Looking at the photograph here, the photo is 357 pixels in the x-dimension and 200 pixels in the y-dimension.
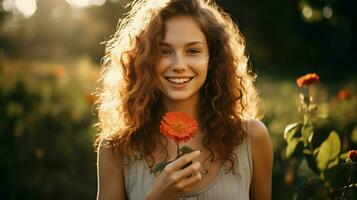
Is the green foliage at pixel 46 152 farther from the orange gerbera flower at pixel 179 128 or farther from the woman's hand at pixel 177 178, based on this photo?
the orange gerbera flower at pixel 179 128

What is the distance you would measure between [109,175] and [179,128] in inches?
31.4

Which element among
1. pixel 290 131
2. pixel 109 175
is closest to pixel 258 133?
pixel 290 131

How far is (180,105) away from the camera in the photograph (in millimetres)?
2236

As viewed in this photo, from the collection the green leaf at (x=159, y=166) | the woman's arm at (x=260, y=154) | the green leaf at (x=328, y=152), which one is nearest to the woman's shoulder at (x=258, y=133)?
the woman's arm at (x=260, y=154)

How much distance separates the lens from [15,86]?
5.78 metres

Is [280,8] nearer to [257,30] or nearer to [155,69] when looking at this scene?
[257,30]

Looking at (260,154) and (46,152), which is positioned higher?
(46,152)

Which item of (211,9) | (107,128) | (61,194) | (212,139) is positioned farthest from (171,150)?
(61,194)

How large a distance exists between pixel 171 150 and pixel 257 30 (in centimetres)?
2302

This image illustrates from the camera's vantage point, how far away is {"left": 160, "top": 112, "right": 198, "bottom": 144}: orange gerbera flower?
5.00 feet

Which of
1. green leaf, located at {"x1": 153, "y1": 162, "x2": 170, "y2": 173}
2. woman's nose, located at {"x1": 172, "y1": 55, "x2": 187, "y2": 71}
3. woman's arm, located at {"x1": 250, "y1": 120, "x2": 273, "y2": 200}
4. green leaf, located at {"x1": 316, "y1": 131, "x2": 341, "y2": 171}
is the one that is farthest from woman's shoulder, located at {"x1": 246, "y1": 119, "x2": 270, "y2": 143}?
green leaf, located at {"x1": 153, "y1": 162, "x2": 170, "y2": 173}

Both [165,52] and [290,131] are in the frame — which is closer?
[165,52]

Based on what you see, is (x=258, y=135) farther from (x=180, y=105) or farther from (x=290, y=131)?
(x=180, y=105)

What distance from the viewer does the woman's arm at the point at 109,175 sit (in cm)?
221
